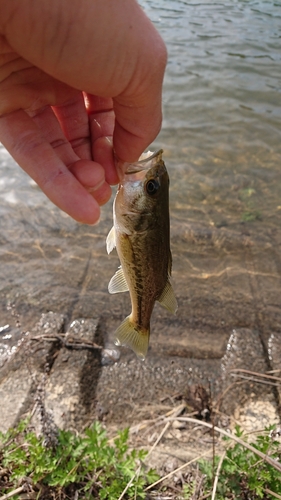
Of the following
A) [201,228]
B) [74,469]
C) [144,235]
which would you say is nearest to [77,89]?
[144,235]

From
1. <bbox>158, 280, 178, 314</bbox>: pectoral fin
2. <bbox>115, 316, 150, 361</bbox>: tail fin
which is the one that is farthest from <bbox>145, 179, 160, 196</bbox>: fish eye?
<bbox>115, 316, 150, 361</bbox>: tail fin

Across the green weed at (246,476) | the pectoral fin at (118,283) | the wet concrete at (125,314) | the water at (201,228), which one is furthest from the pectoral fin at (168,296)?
the water at (201,228)

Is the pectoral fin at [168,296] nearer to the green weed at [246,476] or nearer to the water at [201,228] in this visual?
the green weed at [246,476]

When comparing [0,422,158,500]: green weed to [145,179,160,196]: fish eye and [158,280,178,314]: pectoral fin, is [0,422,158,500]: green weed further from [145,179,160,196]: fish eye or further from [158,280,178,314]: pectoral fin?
[145,179,160,196]: fish eye

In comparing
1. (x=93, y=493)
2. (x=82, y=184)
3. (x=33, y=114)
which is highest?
(x=33, y=114)

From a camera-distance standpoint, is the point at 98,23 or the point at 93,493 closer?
the point at 98,23

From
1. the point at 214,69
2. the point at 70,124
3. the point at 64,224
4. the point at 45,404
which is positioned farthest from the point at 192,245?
the point at 214,69

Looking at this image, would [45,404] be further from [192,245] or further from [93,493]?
[192,245]
